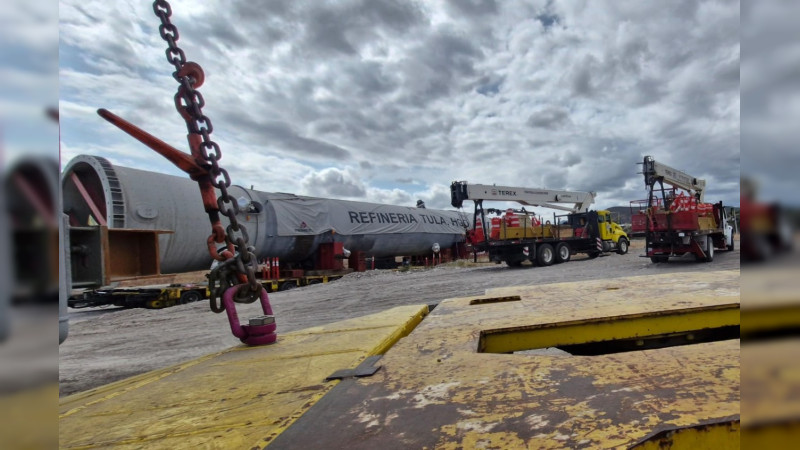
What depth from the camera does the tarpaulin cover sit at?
13688 mm

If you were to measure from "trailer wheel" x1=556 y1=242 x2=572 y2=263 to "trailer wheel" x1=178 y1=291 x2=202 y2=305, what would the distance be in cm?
1160

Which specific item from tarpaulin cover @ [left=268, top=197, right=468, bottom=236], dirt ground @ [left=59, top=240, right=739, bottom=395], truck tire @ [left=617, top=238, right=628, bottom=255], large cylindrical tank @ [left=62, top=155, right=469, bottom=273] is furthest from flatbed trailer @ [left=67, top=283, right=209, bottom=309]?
truck tire @ [left=617, top=238, right=628, bottom=255]

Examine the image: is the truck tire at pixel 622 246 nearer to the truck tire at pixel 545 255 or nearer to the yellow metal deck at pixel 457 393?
the truck tire at pixel 545 255

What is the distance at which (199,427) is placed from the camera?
1.47 m

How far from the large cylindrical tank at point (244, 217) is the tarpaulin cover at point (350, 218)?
33mm

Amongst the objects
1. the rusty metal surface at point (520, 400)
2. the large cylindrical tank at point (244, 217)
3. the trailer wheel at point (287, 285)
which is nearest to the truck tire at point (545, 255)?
the large cylindrical tank at point (244, 217)

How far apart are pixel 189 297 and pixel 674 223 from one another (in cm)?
1255

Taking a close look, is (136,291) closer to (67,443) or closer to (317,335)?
(317,335)

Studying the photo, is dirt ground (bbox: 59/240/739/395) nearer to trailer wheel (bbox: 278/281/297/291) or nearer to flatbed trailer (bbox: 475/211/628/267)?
trailer wheel (bbox: 278/281/297/291)

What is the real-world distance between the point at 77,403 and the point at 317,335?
129 cm

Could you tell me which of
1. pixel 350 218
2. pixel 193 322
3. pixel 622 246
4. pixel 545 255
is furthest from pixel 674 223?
pixel 193 322

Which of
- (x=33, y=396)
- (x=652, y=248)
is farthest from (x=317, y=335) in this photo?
(x=652, y=248)

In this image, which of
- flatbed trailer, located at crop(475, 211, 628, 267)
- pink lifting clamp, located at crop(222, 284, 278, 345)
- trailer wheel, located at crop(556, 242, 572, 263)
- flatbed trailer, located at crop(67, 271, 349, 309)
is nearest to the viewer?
pink lifting clamp, located at crop(222, 284, 278, 345)

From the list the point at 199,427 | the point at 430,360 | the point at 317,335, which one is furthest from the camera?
the point at 317,335
